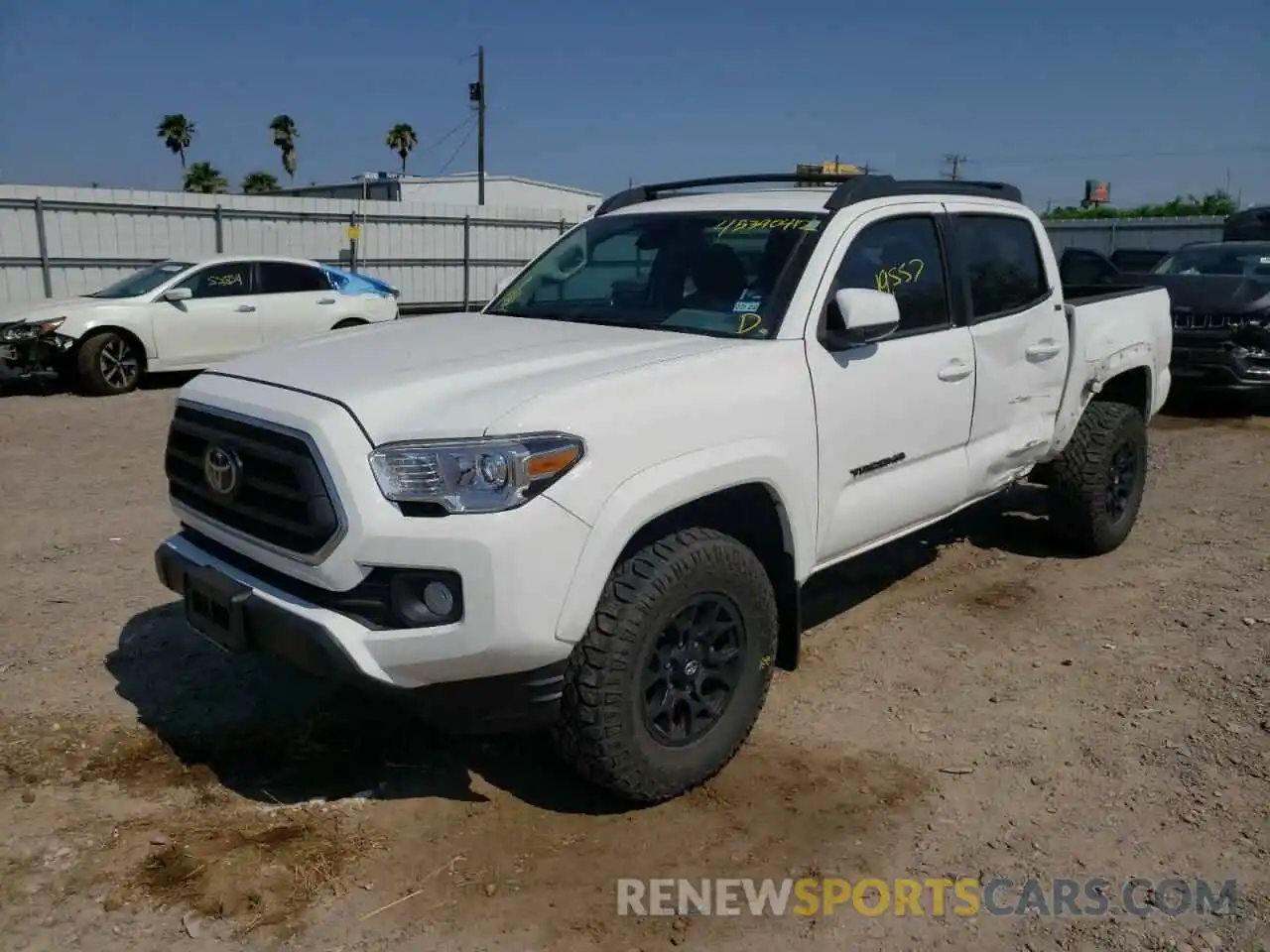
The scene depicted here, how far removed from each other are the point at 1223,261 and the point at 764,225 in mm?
9448

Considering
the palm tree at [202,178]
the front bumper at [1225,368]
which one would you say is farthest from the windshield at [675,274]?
the palm tree at [202,178]

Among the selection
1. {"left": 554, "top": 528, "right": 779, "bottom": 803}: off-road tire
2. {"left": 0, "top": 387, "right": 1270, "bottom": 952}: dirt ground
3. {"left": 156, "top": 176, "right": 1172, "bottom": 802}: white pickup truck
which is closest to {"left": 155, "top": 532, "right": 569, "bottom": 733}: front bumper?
{"left": 156, "top": 176, "right": 1172, "bottom": 802}: white pickup truck

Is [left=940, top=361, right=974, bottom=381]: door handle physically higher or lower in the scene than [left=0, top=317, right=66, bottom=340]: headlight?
higher

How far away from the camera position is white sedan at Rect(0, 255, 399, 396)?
11.2 meters

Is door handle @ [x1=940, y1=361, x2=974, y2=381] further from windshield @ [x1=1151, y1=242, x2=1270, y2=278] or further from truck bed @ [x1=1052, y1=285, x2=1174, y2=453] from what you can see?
windshield @ [x1=1151, y1=242, x2=1270, y2=278]

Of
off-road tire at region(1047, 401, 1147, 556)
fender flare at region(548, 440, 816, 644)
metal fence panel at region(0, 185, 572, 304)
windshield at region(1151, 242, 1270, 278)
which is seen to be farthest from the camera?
metal fence panel at region(0, 185, 572, 304)

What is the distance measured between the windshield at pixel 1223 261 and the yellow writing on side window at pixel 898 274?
812 cm

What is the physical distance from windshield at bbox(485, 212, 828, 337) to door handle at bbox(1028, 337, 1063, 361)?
1.56 metres

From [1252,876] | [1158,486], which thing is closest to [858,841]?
[1252,876]

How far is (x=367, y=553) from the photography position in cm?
276

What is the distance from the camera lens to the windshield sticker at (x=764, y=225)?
3918mm

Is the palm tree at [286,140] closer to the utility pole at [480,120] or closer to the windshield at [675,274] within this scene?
the utility pole at [480,120]

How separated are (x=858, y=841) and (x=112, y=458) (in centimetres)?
703

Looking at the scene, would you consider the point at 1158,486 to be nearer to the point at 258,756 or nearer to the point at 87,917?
the point at 258,756
